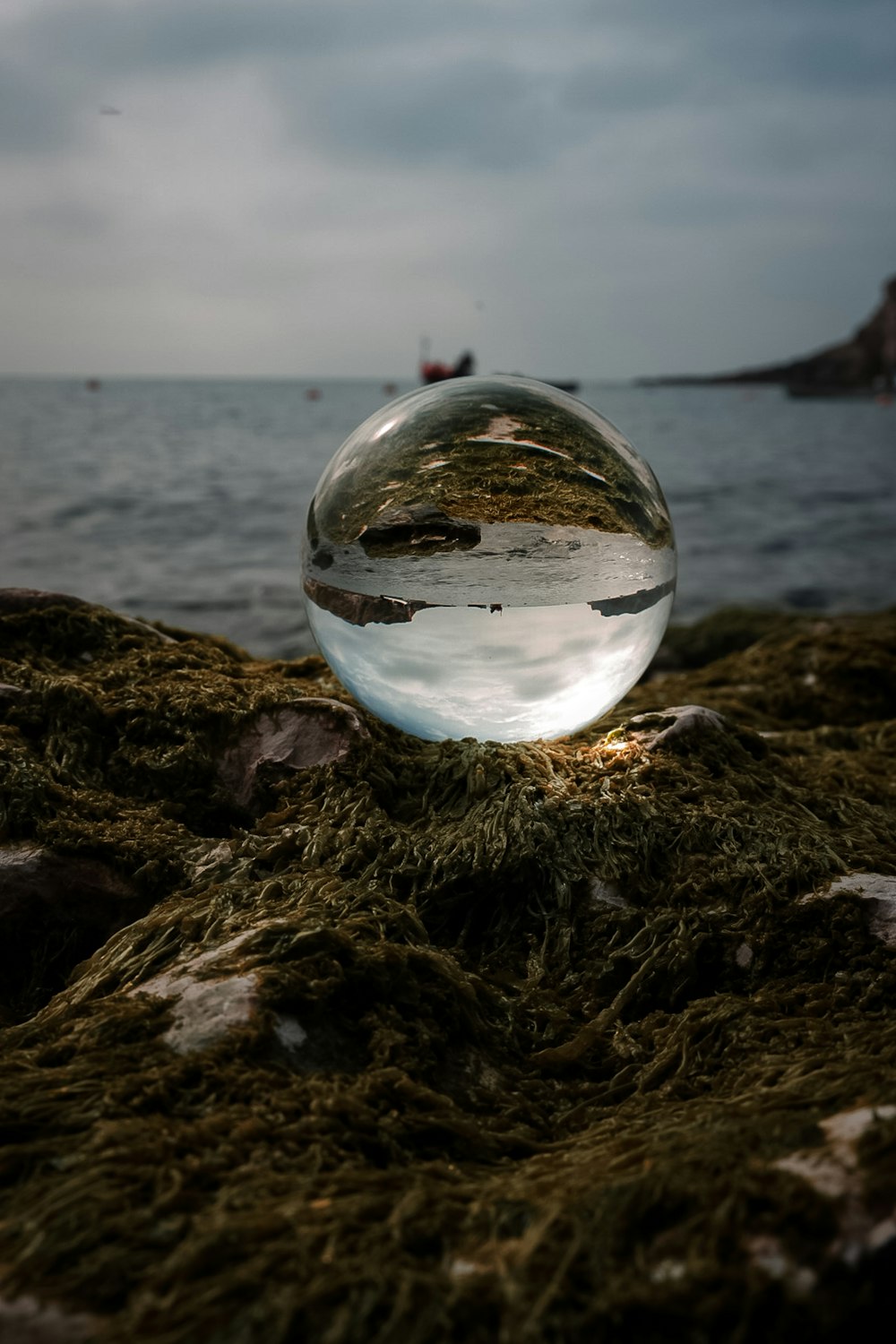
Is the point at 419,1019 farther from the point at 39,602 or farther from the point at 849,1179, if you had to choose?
the point at 39,602

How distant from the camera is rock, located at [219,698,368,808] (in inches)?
122

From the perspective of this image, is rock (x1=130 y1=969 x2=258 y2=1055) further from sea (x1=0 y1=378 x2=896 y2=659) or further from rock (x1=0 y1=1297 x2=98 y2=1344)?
sea (x1=0 y1=378 x2=896 y2=659)

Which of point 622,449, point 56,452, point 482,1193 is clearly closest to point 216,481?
point 56,452

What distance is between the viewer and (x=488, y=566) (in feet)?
10.1

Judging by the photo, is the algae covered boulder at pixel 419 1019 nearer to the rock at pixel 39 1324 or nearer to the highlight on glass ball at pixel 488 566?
the rock at pixel 39 1324

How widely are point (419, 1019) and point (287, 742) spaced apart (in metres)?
1.24

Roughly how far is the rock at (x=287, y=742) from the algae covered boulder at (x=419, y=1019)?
0.04 ft

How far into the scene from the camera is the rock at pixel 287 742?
3090 millimetres

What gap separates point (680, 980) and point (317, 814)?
1078 millimetres

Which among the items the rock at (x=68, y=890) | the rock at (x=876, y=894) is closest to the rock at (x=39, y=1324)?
the rock at (x=68, y=890)

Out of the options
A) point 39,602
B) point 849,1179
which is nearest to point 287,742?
point 39,602

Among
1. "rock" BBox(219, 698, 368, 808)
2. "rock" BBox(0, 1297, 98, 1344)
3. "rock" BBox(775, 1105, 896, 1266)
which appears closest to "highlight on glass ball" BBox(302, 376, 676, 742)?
"rock" BBox(219, 698, 368, 808)

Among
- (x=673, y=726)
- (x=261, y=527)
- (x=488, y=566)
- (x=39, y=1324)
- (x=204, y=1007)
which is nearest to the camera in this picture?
(x=39, y=1324)

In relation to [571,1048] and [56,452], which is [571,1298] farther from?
[56,452]
